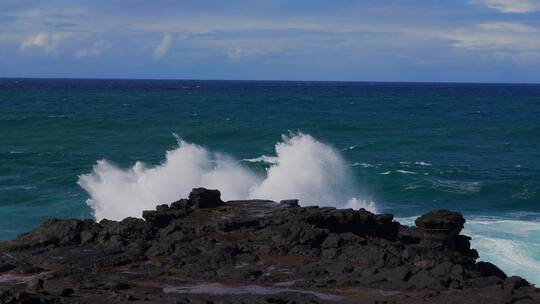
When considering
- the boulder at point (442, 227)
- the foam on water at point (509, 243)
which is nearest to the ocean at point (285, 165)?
the foam on water at point (509, 243)

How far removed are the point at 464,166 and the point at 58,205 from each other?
2204cm

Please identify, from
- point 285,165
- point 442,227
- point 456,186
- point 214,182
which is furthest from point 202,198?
point 456,186

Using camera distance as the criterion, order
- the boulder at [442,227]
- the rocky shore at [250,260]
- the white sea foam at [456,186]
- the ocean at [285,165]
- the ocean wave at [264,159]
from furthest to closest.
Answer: the ocean wave at [264,159] < the white sea foam at [456,186] < the ocean at [285,165] < the boulder at [442,227] < the rocky shore at [250,260]

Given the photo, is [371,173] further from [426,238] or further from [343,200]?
[426,238]

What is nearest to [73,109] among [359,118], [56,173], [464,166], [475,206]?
[359,118]

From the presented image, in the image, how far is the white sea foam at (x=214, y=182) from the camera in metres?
31.2

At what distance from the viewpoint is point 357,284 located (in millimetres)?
13719

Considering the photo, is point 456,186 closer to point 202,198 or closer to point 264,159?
point 264,159

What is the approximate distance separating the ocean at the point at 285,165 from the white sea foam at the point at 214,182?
8 cm

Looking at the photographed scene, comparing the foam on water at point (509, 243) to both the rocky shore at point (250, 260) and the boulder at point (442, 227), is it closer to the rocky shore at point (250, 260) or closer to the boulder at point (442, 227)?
the rocky shore at point (250, 260)

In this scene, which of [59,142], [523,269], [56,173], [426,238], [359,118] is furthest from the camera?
[359,118]

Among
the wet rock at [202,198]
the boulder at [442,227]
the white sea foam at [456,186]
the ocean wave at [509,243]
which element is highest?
the wet rock at [202,198]

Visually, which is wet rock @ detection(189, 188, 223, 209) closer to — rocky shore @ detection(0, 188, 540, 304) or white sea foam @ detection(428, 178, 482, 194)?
rocky shore @ detection(0, 188, 540, 304)

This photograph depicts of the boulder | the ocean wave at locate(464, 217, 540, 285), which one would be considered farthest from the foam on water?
the boulder
